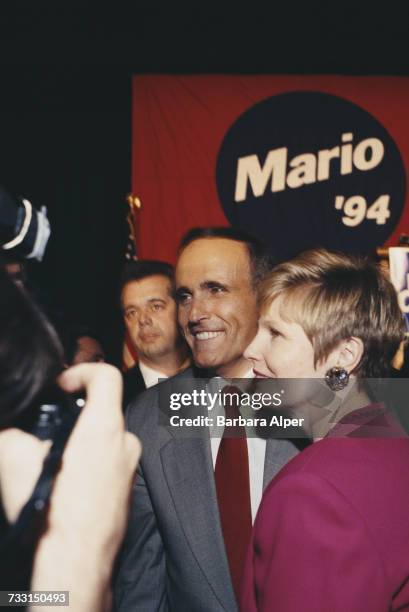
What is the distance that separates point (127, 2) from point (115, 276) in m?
1.47

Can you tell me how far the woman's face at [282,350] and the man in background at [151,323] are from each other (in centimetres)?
144

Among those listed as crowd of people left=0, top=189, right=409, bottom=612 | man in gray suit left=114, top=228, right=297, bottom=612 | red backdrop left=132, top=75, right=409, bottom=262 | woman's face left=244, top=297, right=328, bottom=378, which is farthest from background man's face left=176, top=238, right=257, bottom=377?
red backdrop left=132, top=75, right=409, bottom=262

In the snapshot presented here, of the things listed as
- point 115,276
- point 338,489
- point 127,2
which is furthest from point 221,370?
point 127,2

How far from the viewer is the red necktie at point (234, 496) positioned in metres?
1.48

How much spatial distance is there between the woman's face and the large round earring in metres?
0.01

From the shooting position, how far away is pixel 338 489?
3.26ft

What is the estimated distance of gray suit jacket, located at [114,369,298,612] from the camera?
4.76 ft

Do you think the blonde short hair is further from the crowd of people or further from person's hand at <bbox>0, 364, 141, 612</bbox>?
person's hand at <bbox>0, 364, 141, 612</bbox>

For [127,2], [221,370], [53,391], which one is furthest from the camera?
[127,2]

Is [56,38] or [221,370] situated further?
[56,38]

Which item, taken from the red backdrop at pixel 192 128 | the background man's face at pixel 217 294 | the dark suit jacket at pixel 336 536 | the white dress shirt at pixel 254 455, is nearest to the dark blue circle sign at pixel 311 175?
the red backdrop at pixel 192 128

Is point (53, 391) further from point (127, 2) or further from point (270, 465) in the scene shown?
point (127, 2)

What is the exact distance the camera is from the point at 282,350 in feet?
4.55

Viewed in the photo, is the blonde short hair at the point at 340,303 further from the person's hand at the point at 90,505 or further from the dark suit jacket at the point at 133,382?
the dark suit jacket at the point at 133,382
